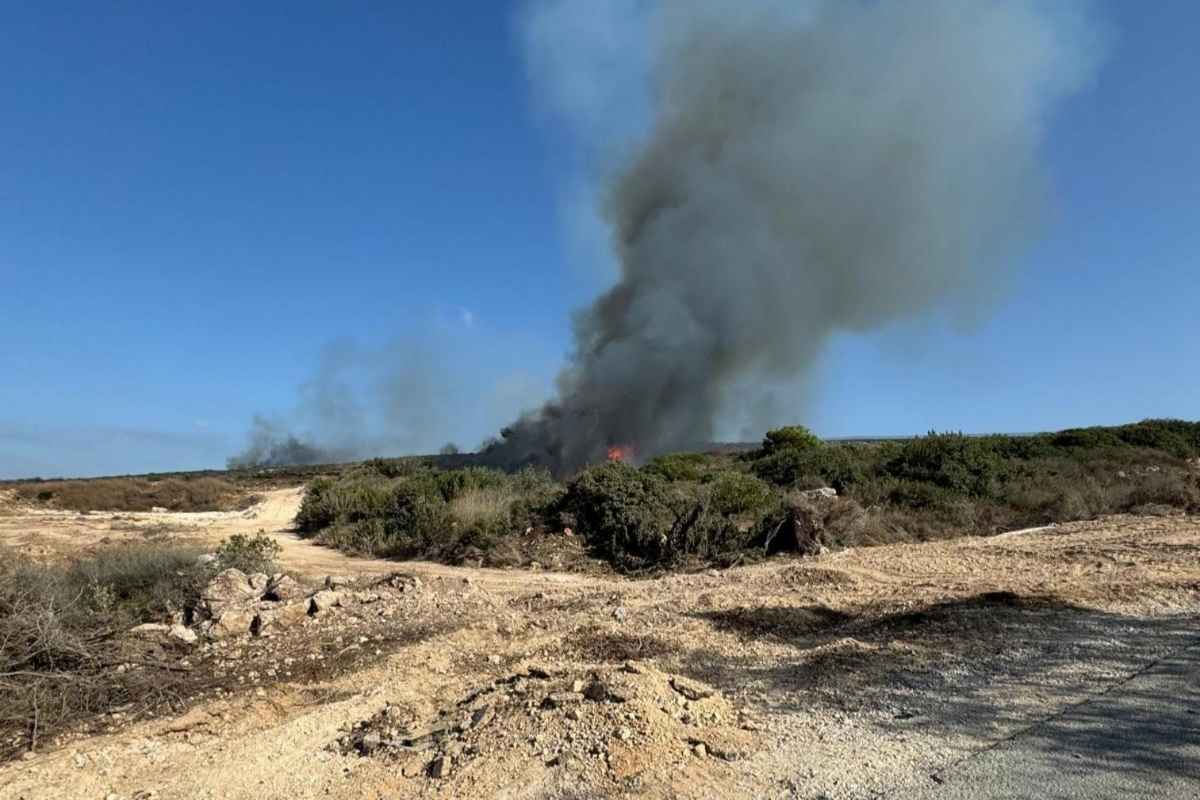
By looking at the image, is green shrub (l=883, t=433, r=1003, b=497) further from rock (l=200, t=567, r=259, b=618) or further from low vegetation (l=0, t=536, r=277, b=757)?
→ low vegetation (l=0, t=536, r=277, b=757)

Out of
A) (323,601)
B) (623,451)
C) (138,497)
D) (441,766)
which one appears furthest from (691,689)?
(138,497)

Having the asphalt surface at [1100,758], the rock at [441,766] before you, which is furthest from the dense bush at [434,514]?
the asphalt surface at [1100,758]

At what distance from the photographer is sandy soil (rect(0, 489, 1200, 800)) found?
4.06 meters

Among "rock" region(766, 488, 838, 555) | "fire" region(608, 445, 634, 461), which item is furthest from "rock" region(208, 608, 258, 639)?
"fire" region(608, 445, 634, 461)

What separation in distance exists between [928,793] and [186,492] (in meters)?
32.1

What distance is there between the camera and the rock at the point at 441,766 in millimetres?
4113

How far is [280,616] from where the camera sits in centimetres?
746

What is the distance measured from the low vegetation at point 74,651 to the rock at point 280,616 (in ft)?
2.64

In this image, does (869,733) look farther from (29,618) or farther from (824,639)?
(29,618)

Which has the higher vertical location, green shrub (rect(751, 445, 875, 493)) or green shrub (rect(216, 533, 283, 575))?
green shrub (rect(751, 445, 875, 493))

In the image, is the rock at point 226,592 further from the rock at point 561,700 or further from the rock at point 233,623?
→ the rock at point 561,700

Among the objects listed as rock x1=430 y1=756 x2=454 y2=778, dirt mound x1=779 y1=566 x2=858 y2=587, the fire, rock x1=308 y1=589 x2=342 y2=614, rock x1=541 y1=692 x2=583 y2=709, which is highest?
the fire

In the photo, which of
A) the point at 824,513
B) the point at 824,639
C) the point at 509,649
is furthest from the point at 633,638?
the point at 824,513

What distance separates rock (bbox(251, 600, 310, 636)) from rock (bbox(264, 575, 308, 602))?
297 mm
